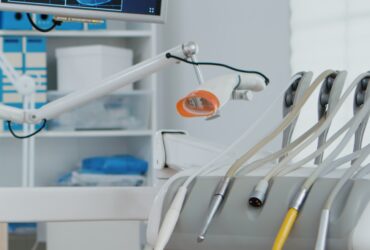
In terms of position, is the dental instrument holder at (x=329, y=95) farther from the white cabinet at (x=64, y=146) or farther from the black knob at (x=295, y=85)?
the white cabinet at (x=64, y=146)

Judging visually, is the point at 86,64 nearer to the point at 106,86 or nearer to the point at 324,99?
the point at 106,86

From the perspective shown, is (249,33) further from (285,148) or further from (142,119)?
(285,148)

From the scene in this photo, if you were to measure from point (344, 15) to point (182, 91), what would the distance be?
80 centimetres

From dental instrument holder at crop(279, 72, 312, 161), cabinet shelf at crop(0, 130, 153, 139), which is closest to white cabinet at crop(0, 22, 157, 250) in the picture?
cabinet shelf at crop(0, 130, 153, 139)

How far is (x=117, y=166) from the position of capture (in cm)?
292

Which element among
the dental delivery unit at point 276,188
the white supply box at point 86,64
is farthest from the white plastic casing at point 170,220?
the white supply box at point 86,64

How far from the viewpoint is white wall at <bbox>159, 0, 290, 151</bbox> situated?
9.36 feet

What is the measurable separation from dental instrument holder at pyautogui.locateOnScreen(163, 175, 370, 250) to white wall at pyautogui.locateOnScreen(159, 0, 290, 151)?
7.43ft

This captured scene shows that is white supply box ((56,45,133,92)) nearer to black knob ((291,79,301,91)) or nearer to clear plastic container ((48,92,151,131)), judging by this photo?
clear plastic container ((48,92,151,131))

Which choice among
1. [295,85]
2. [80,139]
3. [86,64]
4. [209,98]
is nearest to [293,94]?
[295,85]

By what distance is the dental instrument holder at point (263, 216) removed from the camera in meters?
0.50

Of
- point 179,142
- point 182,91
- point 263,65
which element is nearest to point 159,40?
point 182,91

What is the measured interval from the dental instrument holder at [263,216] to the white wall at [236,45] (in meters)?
2.26

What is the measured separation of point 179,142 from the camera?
90 cm
